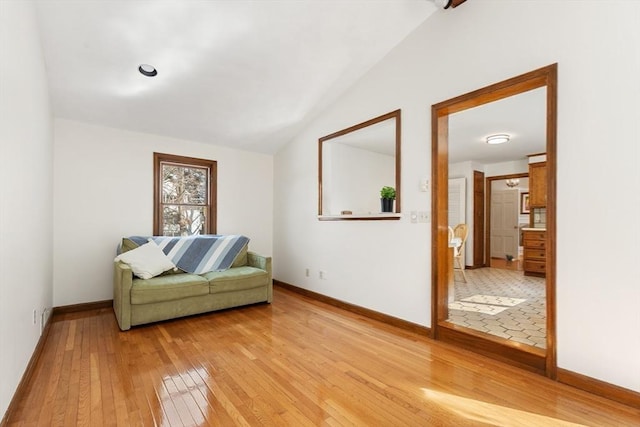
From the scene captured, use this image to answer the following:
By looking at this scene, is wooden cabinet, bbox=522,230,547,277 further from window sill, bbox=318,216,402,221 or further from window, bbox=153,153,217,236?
window, bbox=153,153,217,236

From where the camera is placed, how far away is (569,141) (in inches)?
83.7

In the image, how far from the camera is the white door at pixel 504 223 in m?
7.22

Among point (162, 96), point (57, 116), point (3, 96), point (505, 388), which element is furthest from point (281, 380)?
point (57, 116)

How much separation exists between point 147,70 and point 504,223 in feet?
25.2

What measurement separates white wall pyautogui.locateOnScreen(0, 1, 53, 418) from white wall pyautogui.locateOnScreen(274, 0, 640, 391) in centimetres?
295

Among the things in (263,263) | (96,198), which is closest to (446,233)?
(263,263)

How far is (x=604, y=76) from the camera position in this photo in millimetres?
1982

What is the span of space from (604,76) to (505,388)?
2150 mm

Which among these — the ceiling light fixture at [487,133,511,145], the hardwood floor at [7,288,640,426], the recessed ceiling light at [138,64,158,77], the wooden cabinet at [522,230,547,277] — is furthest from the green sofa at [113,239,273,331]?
the wooden cabinet at [522,230,547,277]

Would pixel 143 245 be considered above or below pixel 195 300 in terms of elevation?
above

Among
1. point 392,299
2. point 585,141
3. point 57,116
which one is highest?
point 57,116

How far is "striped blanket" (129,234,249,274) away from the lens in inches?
153

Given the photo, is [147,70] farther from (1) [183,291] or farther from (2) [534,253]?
(2) [534,253]

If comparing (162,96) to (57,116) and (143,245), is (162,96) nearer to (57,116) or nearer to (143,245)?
(57,116)
